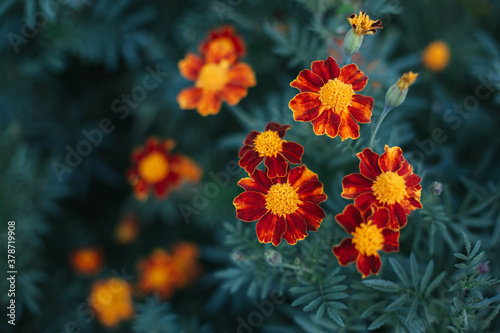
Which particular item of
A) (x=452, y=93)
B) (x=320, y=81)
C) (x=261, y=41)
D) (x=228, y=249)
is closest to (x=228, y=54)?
(x=261, y=41)

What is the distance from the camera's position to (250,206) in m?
1.03

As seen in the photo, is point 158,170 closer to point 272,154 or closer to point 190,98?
point 190,98

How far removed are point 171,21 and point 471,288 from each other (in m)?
1.68

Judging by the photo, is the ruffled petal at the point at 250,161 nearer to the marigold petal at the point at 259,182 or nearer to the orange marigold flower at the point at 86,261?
the marigold petal at the point at 259,182

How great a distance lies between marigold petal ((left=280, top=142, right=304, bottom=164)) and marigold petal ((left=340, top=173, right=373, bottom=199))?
13cm

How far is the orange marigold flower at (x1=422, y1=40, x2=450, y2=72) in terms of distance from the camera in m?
1.81

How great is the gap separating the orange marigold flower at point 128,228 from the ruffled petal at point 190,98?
826mm

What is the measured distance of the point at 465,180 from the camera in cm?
129

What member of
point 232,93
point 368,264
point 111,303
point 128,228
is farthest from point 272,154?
point 128,228

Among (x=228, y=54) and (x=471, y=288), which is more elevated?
(x=228, y=54)

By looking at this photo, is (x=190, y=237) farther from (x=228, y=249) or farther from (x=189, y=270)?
(x=228, y=249)

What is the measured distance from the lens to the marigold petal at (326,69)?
3.36 ft

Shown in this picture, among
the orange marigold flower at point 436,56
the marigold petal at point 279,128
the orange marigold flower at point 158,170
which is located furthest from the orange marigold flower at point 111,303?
the orange marigold flower at point 436,56

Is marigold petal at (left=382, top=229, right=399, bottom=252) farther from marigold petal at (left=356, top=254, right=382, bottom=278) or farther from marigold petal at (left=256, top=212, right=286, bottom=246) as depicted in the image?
marigold petal at (left=256, top=212, right=286, bottom=246)
